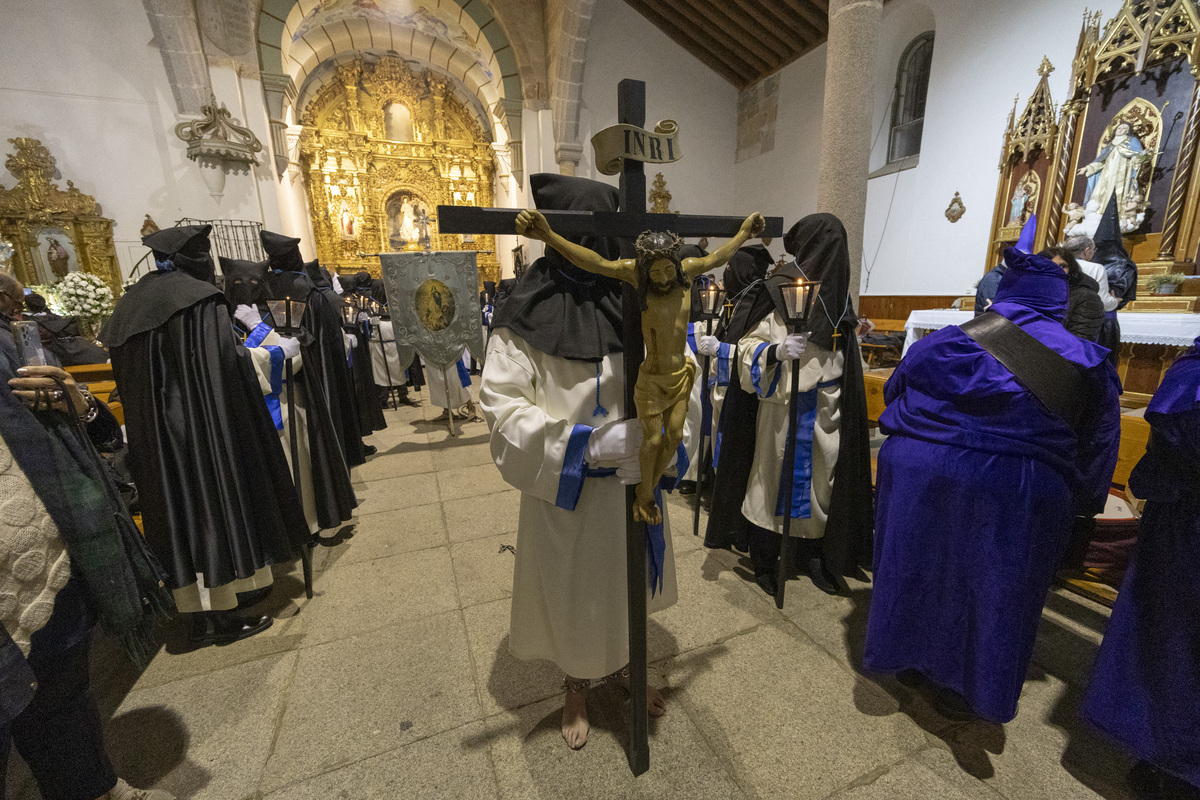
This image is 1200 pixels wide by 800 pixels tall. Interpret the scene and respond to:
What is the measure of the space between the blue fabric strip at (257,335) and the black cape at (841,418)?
2.77 metres

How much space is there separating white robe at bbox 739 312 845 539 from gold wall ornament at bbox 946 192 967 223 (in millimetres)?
7324

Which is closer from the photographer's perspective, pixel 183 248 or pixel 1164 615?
pixel 1164 615

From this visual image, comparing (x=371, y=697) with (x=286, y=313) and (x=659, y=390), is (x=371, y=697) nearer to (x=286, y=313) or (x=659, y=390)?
(x=659, y=390)

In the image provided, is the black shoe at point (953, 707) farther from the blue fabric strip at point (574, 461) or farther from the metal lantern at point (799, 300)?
the blue fabric strip at point (574, 461)

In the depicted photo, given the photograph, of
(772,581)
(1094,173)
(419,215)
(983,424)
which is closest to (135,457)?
(772,581)

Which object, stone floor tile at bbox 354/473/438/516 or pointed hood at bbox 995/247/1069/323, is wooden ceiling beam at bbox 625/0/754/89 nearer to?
stone floor tile at bbox 354/473/438/516

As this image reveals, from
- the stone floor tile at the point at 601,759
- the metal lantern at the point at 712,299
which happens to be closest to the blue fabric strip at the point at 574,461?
the stone floor tile at the point at 601,759

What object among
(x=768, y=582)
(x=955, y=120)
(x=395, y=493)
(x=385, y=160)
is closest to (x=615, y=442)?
(x=768, y=582)

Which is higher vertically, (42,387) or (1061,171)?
(1061,171)

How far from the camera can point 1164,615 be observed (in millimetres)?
1448

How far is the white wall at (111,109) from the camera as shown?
23.9 feet

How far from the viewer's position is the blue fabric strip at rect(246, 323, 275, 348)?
8.86 ft

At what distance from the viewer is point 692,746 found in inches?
69.2

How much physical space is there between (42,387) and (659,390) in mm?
1645
